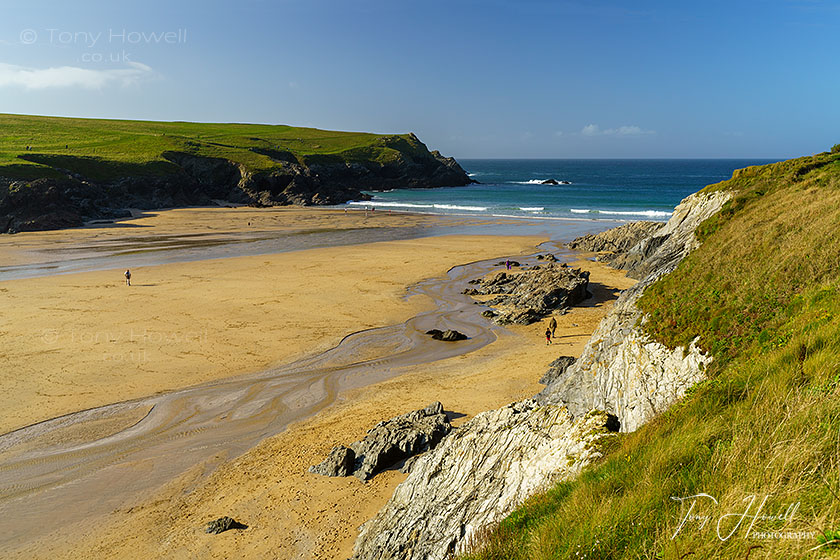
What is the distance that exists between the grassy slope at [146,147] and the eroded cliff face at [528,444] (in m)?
87.3

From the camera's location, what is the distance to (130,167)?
305 feet

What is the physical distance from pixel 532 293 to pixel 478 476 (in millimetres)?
23255

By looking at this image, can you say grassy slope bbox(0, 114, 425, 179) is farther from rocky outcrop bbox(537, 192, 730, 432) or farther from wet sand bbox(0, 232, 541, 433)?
rocky outcrop bbox(537, 192, 730, 432)

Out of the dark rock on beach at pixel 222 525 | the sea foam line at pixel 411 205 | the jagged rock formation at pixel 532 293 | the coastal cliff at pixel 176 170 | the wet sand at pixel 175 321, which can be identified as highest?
the coastal cliff at pixel 176 170

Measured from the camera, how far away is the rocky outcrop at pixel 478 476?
800 centimetres

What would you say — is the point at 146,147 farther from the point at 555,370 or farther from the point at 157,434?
the point at 555,370

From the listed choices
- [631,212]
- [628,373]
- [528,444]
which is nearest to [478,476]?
[528,444]

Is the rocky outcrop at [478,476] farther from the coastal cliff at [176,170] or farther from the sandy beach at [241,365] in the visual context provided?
the coastal cliff at [176,170]

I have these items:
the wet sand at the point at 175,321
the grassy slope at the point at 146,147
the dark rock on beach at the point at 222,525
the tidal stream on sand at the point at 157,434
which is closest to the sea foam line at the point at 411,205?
the grassy slope at the point at 146,147

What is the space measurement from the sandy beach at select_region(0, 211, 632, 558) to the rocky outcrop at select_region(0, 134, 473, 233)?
38.4 metres

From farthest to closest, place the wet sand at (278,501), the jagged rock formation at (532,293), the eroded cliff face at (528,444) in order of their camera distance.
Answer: the jagged rock formation at (532,293) < the wet sand at (278,501) < the eroded cliff face at (528,444)

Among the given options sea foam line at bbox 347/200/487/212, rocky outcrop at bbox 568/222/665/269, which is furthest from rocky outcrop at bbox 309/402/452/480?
sea foam line at bbox 347/200/487/212

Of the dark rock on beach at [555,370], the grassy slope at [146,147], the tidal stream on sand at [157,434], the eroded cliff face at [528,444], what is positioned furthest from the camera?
the grassy slope at [146,147]

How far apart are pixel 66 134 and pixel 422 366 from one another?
133 meters
